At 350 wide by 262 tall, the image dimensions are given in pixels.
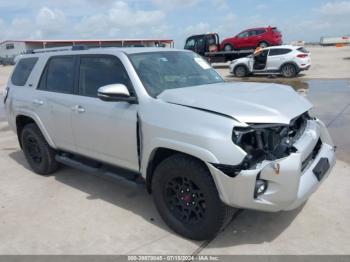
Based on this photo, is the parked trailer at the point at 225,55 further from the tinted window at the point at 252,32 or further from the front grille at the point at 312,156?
the front grille at the point at 312,156

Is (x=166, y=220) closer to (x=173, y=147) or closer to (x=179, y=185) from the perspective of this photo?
(x=179, y=185)

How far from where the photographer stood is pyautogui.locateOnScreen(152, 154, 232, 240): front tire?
121 inches

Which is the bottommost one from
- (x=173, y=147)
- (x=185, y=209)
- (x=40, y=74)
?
(x=185, y=209)

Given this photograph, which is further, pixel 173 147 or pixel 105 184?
pixel 105 184

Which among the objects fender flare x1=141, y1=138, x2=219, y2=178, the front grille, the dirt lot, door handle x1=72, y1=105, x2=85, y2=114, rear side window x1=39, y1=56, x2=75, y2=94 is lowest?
the dirt lot

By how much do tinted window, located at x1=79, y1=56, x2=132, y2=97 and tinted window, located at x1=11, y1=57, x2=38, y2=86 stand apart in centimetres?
137

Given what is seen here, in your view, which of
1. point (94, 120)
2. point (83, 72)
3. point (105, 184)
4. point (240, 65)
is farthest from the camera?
point (240, 65)

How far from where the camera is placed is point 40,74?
199 inches

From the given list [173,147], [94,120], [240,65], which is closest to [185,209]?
[173,147]

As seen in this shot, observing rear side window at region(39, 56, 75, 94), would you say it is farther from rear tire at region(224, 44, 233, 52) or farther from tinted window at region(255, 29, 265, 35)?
rear tire at region(224, 44, 233, 52)

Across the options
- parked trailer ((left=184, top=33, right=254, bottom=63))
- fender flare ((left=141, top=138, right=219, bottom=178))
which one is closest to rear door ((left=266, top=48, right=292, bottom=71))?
parked trailer ((left=184, top=33, right=254, bottom=63))

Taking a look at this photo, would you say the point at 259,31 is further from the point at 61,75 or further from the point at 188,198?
the point at 188,198

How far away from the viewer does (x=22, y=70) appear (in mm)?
5500

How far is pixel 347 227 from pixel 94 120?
2947mm
